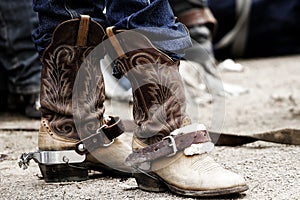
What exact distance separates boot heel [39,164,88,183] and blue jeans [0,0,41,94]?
1013 millimetres

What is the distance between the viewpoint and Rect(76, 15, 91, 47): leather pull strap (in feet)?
4.90

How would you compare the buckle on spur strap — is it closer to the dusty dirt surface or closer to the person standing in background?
the dusty dirt surface

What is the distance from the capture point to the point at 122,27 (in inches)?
56.1

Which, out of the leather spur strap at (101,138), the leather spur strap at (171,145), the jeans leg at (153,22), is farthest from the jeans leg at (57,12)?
the leather spur strap at (171,145)

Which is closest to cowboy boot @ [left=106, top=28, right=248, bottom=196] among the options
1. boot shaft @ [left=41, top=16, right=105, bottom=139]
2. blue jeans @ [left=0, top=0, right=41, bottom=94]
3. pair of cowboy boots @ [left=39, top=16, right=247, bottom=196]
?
pair of cowboy boots @ [left=39, top=16, right=247, bottom=196]

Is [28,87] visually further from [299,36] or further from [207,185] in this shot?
[299,36]

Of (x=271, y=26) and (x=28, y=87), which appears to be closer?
(x=28, y=87)

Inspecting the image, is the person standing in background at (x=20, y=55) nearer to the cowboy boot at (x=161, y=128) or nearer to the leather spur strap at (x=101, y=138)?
the leather spur strap at (x=101, y=138)

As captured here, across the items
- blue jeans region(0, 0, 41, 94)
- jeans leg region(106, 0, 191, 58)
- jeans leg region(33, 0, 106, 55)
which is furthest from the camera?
blue jeans region(0, 0, 41, 94)

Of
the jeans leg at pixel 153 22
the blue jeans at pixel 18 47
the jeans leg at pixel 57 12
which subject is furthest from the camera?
the blue jeans at pixel 18 47

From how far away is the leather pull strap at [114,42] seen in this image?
1.44 metres

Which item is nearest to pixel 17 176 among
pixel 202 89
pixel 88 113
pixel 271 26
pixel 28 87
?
pixel 88 113

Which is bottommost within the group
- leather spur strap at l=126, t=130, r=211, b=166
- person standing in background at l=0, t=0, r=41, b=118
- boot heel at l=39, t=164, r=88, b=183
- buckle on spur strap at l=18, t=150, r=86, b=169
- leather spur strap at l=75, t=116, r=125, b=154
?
person standing in background at l=0, t=0, r=41, b=118

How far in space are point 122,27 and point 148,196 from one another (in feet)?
1.18
